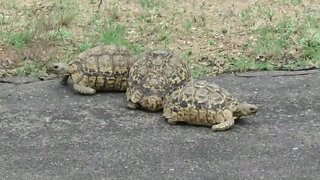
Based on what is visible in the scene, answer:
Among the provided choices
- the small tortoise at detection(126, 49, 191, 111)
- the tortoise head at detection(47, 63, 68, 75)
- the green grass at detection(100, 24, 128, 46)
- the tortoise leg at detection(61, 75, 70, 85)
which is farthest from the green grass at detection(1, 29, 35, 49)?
the small tortoise at detection(126, 49, 191, 111)

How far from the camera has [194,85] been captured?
607 cm

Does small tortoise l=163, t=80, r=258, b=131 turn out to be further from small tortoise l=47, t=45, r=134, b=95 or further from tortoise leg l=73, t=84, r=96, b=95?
tortoise leg l=73, t=84, r=96, b=95

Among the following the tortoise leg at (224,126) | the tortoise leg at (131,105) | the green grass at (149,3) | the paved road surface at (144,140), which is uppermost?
the green grass at (149,3)

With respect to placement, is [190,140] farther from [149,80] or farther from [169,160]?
[149,80]

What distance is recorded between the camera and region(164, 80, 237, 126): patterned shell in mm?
5949

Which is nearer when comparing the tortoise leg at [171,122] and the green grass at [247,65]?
the tortoise leg at [171,122]

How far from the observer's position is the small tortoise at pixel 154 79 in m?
6.33

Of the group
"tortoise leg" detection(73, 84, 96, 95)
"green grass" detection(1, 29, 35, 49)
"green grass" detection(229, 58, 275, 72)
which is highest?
"green grass" detection(1, 29, 35, 49)

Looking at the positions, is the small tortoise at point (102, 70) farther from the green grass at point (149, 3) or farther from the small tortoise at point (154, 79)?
the green grass at point (149, 3)

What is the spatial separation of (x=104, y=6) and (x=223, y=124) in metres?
4.10

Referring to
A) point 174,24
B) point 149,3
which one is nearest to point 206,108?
point 174,24

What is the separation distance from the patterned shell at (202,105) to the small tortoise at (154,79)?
289 millimetres

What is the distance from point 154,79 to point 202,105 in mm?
580

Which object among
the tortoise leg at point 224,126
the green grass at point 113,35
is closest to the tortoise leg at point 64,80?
the green grass at point 113,35
